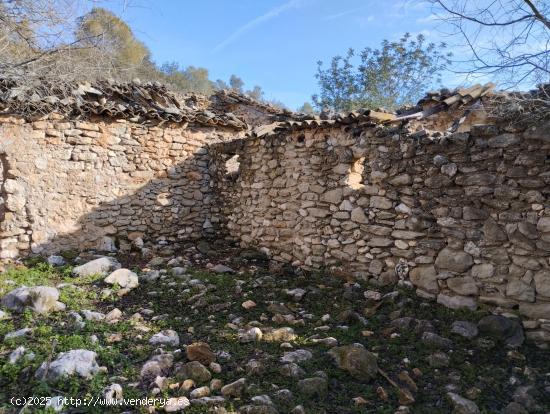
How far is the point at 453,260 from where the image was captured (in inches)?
155

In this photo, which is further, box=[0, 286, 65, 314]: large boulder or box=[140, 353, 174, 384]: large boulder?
box=[0, 286, 65, 314]: large boulder

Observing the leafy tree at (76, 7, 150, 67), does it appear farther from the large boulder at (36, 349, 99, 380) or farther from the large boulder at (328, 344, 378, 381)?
the large boulder at (328, 344, 378, 381)

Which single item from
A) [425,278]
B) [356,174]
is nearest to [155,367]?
[425,278]

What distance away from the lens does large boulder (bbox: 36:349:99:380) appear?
9.03 ft

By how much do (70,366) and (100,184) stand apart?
4.20 metres

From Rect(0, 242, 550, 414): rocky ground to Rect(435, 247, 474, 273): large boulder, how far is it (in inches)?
17.3

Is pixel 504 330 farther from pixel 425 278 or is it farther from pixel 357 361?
pixel 357 361

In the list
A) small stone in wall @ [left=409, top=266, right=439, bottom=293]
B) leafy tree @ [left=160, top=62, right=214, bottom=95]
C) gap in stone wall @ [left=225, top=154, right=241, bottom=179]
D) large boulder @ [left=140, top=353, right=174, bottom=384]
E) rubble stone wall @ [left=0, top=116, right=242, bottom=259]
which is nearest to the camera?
large boulder @ [left=140, top=353, right=174, bottom=384]

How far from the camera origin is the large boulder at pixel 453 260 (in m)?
3.85

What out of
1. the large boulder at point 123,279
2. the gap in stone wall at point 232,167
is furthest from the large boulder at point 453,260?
the gap in stone wall at point 232,167

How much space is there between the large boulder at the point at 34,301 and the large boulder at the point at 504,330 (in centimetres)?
416

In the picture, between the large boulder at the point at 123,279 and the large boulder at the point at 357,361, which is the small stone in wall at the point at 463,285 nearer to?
the large boulder at the point at 357,361

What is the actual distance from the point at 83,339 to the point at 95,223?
11.5 feet

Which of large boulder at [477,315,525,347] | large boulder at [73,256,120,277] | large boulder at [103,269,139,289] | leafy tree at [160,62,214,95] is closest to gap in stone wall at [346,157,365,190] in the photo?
large boulder at [477,315,525,347]
